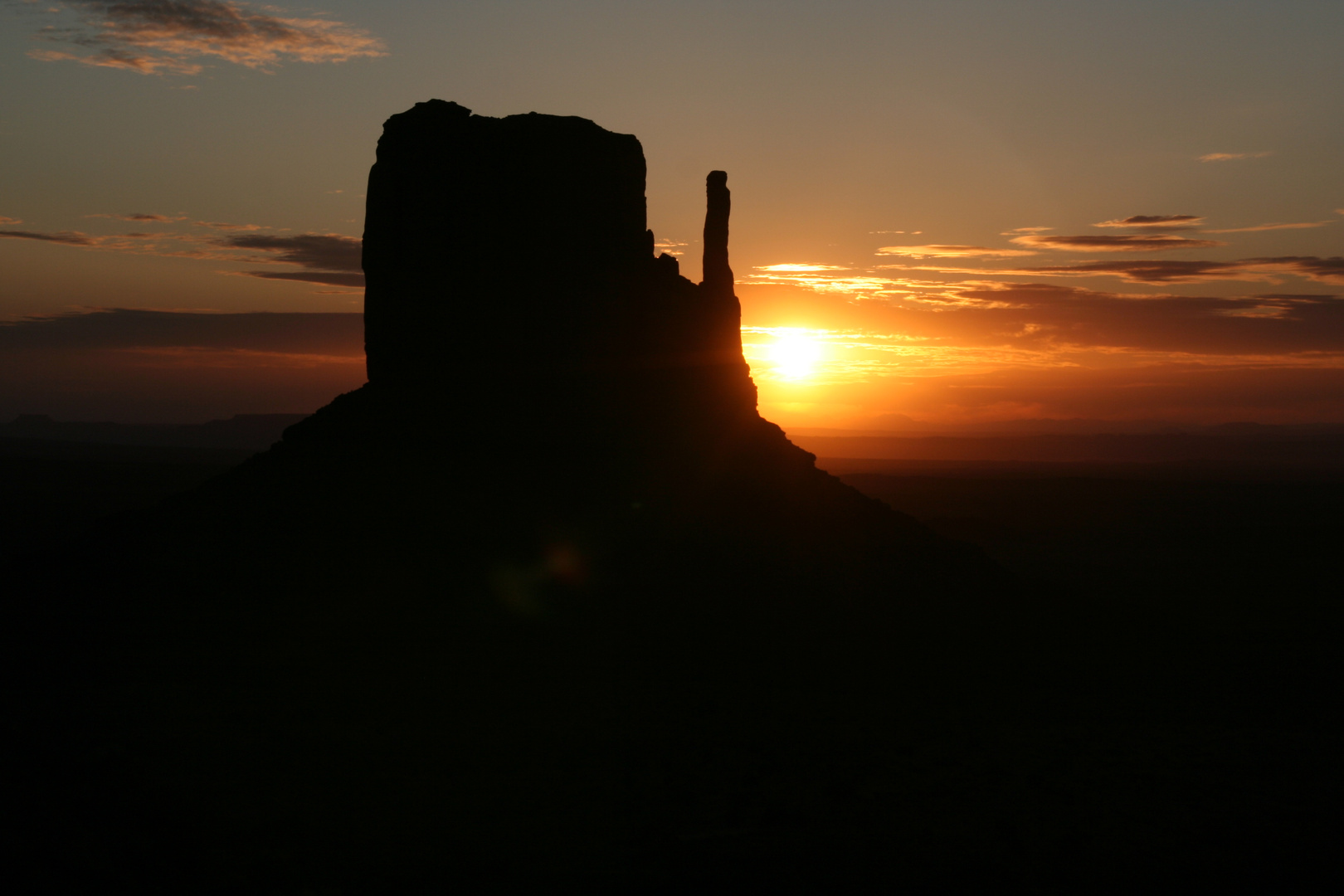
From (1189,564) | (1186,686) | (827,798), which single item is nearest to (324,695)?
(827,798)

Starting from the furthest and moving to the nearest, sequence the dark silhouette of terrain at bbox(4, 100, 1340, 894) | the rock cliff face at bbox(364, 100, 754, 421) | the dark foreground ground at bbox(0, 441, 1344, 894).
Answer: the rock cliff face at bbox(364, 100, 754, 421) < the dark silhouette of terrain at bbox(4, 100, 1340, 894) < the dark foreground ground at bbox(0, 441, 1344, 894)

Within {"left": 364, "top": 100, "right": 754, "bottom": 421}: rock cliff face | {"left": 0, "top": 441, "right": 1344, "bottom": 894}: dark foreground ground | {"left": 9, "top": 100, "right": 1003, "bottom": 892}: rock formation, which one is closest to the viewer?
{"left": 0, "top": 441, "right": 1344, "bottom": 894}: dark foreground ground

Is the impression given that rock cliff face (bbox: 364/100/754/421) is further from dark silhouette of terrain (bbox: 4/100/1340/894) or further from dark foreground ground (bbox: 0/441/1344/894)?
dark foreground ground (bbox: 0/441/1344/894)

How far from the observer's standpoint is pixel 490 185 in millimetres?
30734

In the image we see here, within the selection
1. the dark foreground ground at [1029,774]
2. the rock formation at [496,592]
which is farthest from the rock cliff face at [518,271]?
the dark foreground ground at [1029,774]

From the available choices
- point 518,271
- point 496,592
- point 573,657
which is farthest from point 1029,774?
point 518,271

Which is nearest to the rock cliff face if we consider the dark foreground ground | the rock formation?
the rock formation

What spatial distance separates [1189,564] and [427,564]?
69855 millimetres

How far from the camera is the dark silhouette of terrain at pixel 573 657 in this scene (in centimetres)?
1833

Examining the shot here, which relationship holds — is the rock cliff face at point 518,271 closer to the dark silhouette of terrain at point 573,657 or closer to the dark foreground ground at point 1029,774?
the dark silhouette of terrain at point 573,657

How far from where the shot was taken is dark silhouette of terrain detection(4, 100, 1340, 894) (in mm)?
18328

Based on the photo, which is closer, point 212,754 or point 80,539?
point 212,754

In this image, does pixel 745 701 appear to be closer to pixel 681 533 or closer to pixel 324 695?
pixel 681 533

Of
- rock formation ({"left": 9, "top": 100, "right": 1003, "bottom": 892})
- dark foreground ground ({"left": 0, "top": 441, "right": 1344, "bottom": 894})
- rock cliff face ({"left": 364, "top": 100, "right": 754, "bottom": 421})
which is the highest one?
rock cliff face ({"left": 364, "top": 100, "right": 754, "bottom": 421})
